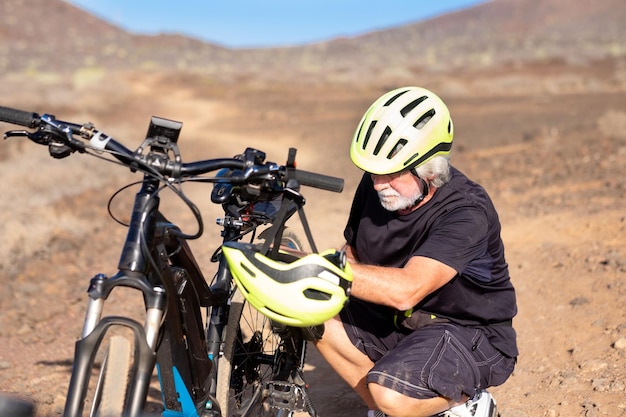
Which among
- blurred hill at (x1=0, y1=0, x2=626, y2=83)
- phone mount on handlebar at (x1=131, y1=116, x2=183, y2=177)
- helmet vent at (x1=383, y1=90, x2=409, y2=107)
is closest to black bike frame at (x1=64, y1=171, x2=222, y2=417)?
phone mount on handlebar at (x1=131, y1=116, x2=183, y2=177)

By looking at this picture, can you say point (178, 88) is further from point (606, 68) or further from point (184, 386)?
point (184, 386)

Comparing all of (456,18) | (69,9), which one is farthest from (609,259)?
(456,18)

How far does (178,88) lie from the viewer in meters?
32.6

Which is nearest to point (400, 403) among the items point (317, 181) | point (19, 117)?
point (317, 181)

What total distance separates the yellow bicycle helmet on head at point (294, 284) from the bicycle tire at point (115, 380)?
51cm

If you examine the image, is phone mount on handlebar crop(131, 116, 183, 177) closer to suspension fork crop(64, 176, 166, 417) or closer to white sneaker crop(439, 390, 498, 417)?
suspension fork crop(64, 176, 166, 417)

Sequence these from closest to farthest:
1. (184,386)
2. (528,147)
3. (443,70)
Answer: (184,386)
(528,147)
(443,70)

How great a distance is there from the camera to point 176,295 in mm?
3051

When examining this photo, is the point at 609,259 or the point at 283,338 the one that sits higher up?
the point at 609,259

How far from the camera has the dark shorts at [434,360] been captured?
3410 mm

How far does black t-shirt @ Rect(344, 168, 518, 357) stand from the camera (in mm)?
3414

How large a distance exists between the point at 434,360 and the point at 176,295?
1.24 m

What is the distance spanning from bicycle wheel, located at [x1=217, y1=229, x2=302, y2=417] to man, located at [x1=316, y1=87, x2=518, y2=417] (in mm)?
223

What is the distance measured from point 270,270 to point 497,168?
32.8ft
